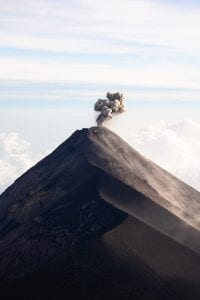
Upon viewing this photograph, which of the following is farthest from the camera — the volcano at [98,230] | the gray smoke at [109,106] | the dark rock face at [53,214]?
the gray smoke at [109,106]

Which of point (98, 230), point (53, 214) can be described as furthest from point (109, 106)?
point (98, 230)

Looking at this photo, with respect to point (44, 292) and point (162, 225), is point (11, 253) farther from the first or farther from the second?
point (162, 225)

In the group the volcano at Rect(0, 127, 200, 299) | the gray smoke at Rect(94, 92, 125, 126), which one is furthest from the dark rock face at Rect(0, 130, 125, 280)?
the gray smoke at Rect(94, 92, 125, 126)

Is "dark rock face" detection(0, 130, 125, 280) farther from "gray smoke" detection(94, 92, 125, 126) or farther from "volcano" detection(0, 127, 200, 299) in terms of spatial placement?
"gray smoke" detection(94, 92, 125, 126)

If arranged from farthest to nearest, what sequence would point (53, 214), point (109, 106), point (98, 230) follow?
point (109, 106) < point (53, 214) < point (98, 230)

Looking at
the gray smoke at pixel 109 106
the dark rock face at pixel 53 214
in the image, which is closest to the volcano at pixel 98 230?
the dark rock face at pixel 53 214

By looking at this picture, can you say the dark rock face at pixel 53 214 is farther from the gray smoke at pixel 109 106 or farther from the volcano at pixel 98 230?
the gray smoke at pixel 109 106

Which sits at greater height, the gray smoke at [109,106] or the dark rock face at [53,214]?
the gray smoke at [109,106]

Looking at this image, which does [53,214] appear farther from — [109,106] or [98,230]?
[109,106]
